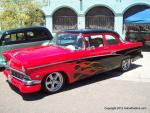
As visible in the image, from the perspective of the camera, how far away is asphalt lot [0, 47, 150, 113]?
5738mm

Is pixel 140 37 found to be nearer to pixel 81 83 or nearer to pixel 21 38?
pixel 21 38

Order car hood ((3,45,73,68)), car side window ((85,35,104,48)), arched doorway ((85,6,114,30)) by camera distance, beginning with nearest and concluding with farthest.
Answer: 1. car hood ((3,45,73,68))
2. car side window ((85,35,104,48))
3. arched doorway ((85,6,114,30))

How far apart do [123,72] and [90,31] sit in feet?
7.30

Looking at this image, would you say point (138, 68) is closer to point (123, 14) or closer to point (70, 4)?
point (123, 14)

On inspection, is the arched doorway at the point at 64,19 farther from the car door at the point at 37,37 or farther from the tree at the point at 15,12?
the car door at the point at 37,37

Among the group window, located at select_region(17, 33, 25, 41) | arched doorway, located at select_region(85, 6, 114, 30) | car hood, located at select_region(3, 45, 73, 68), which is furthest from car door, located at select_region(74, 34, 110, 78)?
arched doorway, located at select_region(85, 6, 114, 30)

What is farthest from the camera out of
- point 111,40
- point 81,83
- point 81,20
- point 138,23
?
point 81,20

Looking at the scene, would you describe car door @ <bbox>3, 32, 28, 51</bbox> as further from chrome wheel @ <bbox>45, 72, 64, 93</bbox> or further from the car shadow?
chrome wheel @ <bbox>45, 72, 64, 93</bbox>

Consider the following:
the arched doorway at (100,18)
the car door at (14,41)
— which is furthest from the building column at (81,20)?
the car door at (14,41)

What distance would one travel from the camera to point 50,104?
6027 mm

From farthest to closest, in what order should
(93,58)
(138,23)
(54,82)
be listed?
(138,23) < (93,58) < (54,82)

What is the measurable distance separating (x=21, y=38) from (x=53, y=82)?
3.68m

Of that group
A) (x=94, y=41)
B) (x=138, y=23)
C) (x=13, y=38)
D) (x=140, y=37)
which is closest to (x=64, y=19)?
(x=140, y=37)

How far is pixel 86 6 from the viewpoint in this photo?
1777 centimetres
